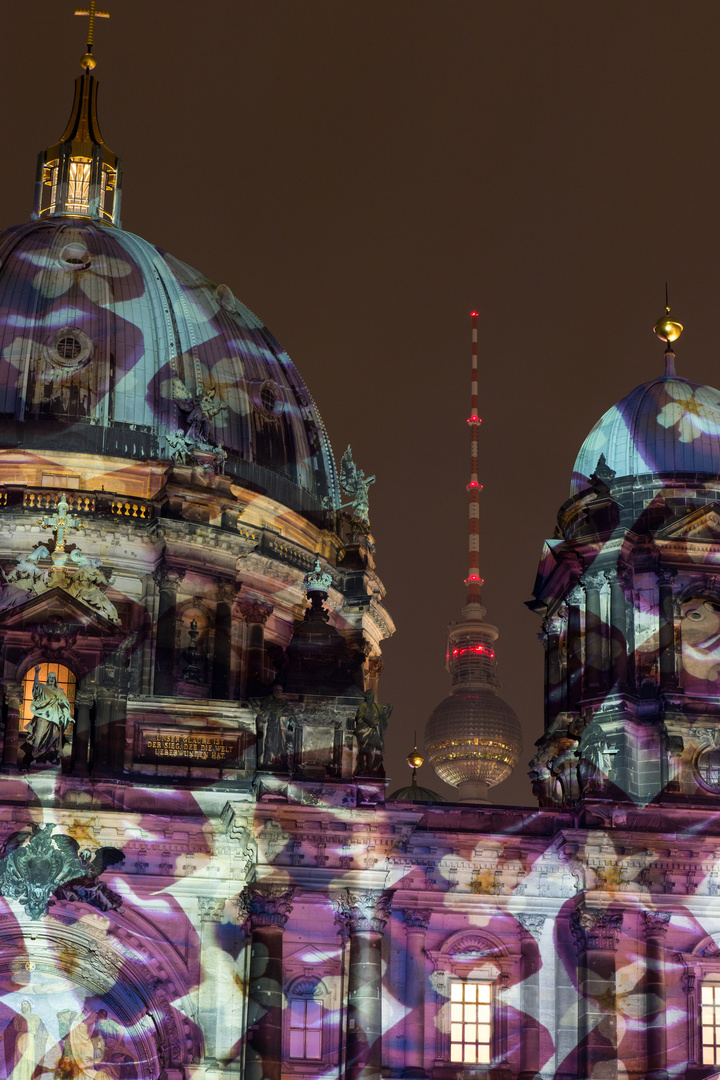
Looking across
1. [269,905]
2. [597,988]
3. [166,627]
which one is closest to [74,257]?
[166,627]

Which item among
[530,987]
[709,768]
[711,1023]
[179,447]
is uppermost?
[179,447]

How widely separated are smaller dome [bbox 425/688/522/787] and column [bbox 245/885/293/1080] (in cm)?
5616

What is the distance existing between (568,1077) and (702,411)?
20501 millimetres

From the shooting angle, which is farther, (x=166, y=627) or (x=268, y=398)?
(x=268, y=398)

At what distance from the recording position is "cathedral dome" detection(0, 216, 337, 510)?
7650 centimetres

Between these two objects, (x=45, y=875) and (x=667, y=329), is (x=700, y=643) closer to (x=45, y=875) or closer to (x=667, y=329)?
(x=667, y=329)

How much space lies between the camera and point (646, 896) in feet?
208

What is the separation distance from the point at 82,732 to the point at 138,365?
16.8 meters

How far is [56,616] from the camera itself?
66688 mm

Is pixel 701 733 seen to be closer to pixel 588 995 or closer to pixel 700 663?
pixel 700 663

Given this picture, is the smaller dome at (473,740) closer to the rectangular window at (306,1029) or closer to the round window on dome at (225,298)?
the round window on dome at (225,298)

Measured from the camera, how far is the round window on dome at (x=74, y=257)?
3142 inches

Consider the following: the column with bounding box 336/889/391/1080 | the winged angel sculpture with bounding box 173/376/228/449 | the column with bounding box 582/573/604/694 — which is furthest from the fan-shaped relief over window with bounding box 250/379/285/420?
the column with bounding box 336/889/391/1080

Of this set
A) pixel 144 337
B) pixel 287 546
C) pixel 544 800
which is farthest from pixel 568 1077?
pixel 144 337
